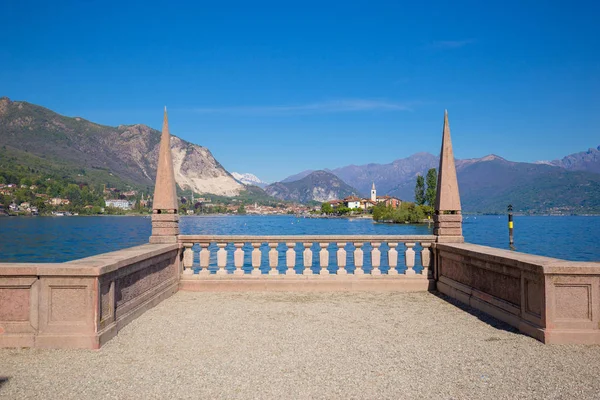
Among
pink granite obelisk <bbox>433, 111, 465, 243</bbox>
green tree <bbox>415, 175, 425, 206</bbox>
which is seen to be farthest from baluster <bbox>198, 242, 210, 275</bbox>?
green tree <bbox>415, 175, 425, 206</bbox>

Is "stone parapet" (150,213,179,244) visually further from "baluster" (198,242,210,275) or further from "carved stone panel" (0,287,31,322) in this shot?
"carved stone panel" (0,287,31,322)

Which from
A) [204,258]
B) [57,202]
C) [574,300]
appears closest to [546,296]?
[574,300]

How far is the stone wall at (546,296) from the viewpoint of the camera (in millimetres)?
6680

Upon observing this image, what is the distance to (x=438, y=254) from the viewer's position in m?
11.8

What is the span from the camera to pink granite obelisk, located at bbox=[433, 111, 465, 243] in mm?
11805

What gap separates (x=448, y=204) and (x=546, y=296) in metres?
5.24

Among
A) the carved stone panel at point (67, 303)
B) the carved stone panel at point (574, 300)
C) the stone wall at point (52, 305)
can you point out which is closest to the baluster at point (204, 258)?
the stone wall at point (52, 305)

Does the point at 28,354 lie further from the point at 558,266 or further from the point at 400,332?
the point at 558,266

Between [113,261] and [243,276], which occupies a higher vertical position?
[113,261]

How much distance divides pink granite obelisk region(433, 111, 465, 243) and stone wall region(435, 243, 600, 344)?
3060mm

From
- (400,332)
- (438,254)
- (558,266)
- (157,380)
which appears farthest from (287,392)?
(438,254)

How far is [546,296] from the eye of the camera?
22.0ft

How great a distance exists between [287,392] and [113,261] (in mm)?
3763

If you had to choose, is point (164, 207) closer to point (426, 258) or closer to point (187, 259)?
point (187, 259)
